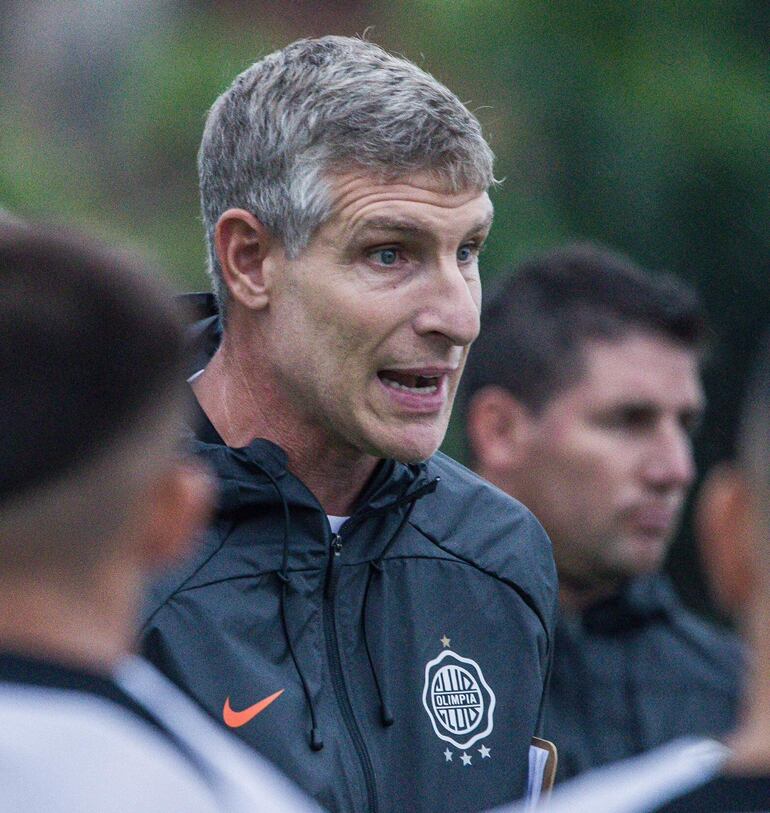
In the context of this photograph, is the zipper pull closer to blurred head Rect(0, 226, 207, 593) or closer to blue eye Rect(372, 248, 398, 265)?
blue eye Rect(372, 248, 398, 265)

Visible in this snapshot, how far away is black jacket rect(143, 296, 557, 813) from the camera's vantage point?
299 centimetres

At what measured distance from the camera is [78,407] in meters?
1.80

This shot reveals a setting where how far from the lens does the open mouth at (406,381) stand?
132 inches

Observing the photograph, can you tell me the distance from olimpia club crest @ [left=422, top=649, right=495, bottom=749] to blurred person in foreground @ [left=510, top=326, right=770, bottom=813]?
4.12 ft

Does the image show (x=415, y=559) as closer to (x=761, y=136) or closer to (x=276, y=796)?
(x=276, y=796)

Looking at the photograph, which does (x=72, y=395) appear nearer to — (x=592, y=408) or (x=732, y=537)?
(x=732, y=537)

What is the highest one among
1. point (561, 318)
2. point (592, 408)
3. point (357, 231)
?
point (357, 231)

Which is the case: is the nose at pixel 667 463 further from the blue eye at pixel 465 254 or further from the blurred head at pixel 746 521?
the blurred head at pixel 746 521

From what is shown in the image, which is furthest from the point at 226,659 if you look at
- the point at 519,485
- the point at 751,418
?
the point at 519,485

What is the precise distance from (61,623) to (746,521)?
2.69 feet

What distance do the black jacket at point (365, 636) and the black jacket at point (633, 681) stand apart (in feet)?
2.57

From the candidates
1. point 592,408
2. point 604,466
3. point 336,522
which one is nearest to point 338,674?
point 336,522

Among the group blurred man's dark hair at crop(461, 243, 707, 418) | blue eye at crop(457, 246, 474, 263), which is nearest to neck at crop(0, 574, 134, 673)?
blue eye at crop(457, 246, 474, 263)

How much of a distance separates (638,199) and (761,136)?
0.62 metres
